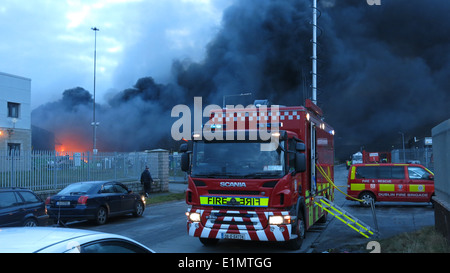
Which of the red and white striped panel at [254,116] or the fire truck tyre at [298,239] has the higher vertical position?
the red and white striped panel at [254,116]

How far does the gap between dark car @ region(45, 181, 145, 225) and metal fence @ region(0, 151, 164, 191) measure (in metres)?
3.13

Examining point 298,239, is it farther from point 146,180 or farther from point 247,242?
point 146,180

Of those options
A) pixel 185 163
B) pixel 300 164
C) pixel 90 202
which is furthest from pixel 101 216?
pixel 300 164

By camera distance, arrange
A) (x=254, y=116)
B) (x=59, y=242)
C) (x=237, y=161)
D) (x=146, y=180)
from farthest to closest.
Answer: (x=146, y=180)
(x=254, y=116)
(x=237, y=161)
(x=59, y=242)

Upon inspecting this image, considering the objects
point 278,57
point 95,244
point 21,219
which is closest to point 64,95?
point 278,57

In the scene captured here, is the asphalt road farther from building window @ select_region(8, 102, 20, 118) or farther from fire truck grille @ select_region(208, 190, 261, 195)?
building window @ select_region(8, 102, 20, 118)

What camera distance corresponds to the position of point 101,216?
11.7m

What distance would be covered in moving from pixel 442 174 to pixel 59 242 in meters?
7.25

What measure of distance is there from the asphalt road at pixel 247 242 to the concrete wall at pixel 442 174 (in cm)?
149

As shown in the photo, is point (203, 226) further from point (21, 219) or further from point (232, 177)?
point (21, 219)

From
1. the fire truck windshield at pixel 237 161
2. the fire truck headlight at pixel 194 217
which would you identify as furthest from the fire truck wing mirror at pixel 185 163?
the fire truck headlight at pixel 194 217

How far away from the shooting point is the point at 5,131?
105ft

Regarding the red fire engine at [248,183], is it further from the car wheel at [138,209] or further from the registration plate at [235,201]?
the car wheel at [138,209]

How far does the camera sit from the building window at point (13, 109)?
33344 mm
